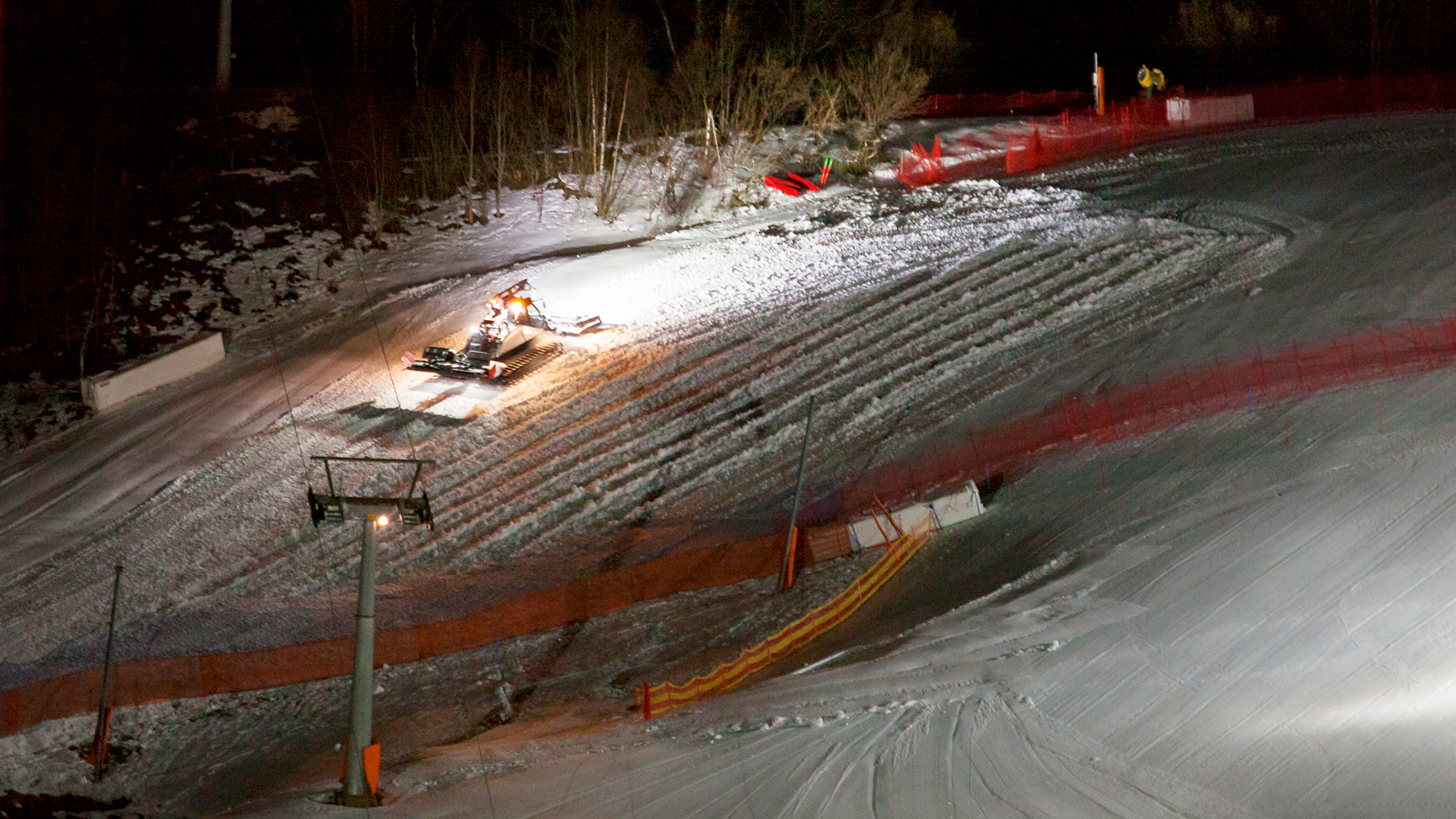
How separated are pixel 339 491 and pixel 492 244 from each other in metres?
10.8

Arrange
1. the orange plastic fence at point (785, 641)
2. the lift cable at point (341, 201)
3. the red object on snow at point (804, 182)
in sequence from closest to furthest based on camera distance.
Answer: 1. the orange plastic fence at point (785, 641)
2. the lift cable at point (341, 201)
3. the red object on snow at point (804, 182)

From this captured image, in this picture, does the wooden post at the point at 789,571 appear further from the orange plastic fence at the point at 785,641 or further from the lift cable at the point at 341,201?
the lift cable at the point at 341,201

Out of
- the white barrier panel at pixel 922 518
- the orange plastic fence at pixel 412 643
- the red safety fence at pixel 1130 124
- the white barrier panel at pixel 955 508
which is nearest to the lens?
the orange plastic fence at pixel 412 643

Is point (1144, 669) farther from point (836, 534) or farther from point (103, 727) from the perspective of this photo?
point (103, 727)

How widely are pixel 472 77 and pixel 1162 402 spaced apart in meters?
18.9

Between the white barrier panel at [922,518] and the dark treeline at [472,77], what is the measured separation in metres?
14.5

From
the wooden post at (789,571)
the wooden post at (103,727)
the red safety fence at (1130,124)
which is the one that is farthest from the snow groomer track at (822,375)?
the red safety fence at (1130,124)

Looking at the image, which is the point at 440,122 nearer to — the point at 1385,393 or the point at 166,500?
the point at 166,500

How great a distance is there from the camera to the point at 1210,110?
33750 millimetres

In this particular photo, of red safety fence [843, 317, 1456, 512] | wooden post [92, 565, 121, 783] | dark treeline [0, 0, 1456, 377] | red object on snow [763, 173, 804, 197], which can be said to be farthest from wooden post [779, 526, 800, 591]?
red object on snow [763, 173, 804, 197]

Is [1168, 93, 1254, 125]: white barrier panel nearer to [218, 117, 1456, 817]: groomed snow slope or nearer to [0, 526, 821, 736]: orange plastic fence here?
[218, 117, 1456, 817]: groomed snow slope

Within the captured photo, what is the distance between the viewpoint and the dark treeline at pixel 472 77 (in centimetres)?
2900

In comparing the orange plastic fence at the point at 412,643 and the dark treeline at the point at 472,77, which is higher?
the dark treeline at the point at 472,77

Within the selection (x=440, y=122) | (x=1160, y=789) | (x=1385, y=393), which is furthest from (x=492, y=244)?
(x=1160, y=789)
